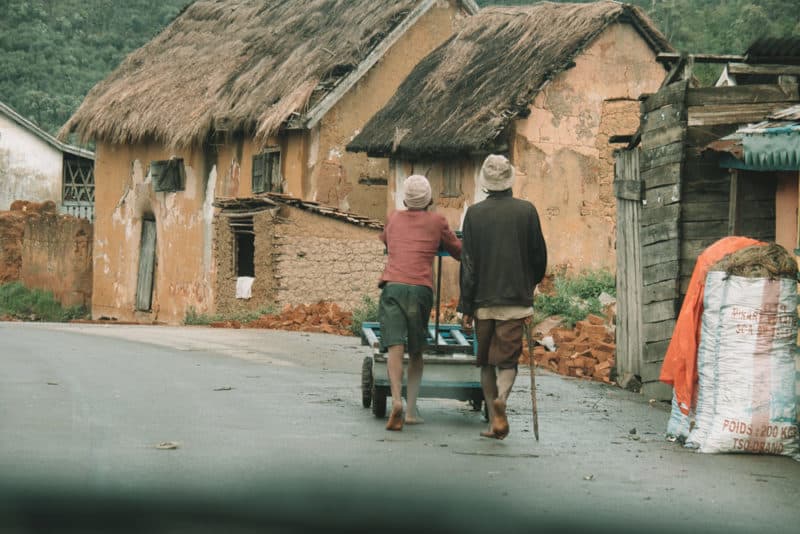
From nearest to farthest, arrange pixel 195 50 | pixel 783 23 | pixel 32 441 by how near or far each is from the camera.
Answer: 1. pixel 32 441
2. pixel 195 50
3. pixel 783 23

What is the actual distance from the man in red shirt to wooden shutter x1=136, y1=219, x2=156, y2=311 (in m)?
22.6

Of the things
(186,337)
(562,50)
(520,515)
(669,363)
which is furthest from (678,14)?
(520,515)

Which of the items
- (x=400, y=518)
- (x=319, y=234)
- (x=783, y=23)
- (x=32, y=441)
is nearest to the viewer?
(x=400, y=518)

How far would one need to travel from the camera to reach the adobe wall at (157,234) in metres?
29.0

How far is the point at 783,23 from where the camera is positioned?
3628 cm

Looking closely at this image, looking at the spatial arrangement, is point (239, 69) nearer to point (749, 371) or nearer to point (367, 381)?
point (367, 381)

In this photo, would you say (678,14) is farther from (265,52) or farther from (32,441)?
(32,441)

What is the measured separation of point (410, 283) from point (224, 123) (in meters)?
18.0

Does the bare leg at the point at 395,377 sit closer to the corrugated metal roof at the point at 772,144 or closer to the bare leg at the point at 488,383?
the bare leg at the point at 488,383

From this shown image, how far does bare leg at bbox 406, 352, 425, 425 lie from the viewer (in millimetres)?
9453

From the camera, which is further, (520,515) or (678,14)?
(678,14)

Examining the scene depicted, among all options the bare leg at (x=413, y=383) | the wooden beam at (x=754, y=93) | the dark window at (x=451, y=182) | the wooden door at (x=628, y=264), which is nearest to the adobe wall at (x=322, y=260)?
the dark window at (x=451, y=182)

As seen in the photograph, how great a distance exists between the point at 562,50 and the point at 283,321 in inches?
255

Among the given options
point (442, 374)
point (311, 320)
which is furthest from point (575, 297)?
point (442, 374)
